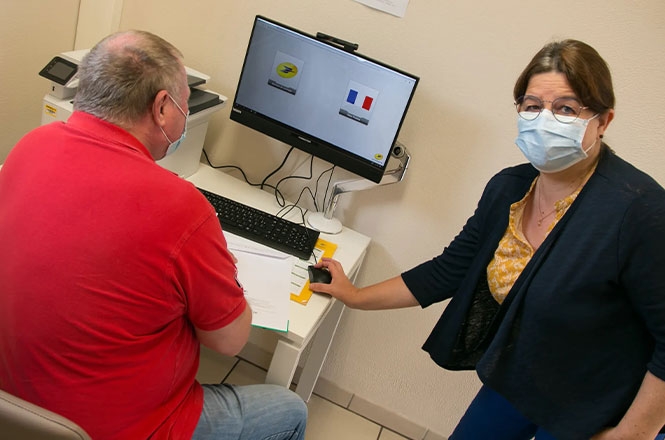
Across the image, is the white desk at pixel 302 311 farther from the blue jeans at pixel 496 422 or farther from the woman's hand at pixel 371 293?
the blue jeans at pixel 496 422

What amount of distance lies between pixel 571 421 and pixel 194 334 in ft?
2.93

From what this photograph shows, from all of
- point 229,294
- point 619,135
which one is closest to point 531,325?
point 229,294

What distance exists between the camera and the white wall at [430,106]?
172cm

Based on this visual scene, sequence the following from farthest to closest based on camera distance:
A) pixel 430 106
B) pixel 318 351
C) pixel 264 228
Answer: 1. pixel 318 351
2. pixel 430 106
3. pixel 264 228

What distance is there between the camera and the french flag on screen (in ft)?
5.89

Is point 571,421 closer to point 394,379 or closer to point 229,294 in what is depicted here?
point 229,294

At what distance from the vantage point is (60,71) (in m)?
1.64

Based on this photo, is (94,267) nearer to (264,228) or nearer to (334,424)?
(264,228)

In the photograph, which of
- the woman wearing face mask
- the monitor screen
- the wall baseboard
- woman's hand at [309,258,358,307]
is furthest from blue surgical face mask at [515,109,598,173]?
the wall baseboard

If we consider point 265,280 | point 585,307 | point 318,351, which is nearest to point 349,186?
point 265,280

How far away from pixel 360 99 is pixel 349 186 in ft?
1.06

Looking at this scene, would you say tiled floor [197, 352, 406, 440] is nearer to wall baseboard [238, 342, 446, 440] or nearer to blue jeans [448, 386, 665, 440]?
wall baseboard [238, 342, 446, 440]

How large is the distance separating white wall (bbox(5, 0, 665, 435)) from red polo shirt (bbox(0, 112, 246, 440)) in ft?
3.46

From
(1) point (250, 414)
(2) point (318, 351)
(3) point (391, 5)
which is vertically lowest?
(2) point (318, 351)
